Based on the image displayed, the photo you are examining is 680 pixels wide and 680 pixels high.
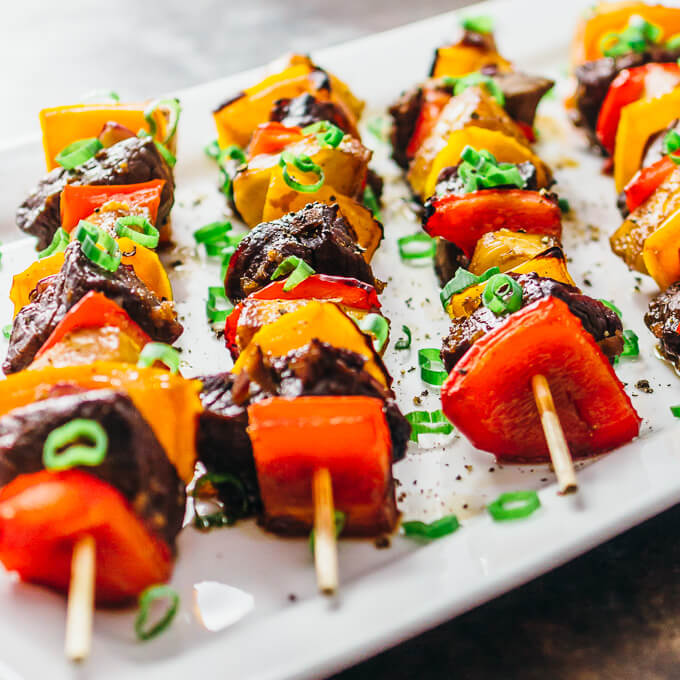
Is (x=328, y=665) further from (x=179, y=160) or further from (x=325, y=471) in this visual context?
(x=179, y=160)

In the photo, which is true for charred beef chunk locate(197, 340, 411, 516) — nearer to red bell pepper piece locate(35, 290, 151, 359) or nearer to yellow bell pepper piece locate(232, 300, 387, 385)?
yellow bell pepper piece locate(232, 300, 387, 385)

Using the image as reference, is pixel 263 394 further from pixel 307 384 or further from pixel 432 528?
pixel 432 528

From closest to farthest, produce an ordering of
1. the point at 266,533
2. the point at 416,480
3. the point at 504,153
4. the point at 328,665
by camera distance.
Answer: the point at 328,665
the point at 266,533
the point at 416,480
the point at 504,153

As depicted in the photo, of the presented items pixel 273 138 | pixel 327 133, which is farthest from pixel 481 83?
pixel 273 138

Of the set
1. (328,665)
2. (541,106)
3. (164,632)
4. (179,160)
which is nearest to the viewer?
(328,665)

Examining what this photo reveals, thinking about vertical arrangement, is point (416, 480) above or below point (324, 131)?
below

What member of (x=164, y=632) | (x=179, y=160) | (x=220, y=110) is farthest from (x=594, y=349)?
(x=179, y=160)

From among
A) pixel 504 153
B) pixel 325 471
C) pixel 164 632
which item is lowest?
pixel 164 632

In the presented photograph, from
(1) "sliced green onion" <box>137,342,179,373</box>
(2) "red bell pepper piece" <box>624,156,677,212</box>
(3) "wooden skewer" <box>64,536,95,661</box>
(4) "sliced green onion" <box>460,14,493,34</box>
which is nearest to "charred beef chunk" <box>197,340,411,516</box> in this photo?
(1) "sliced green onion" <box>137,342,179,373</box>
